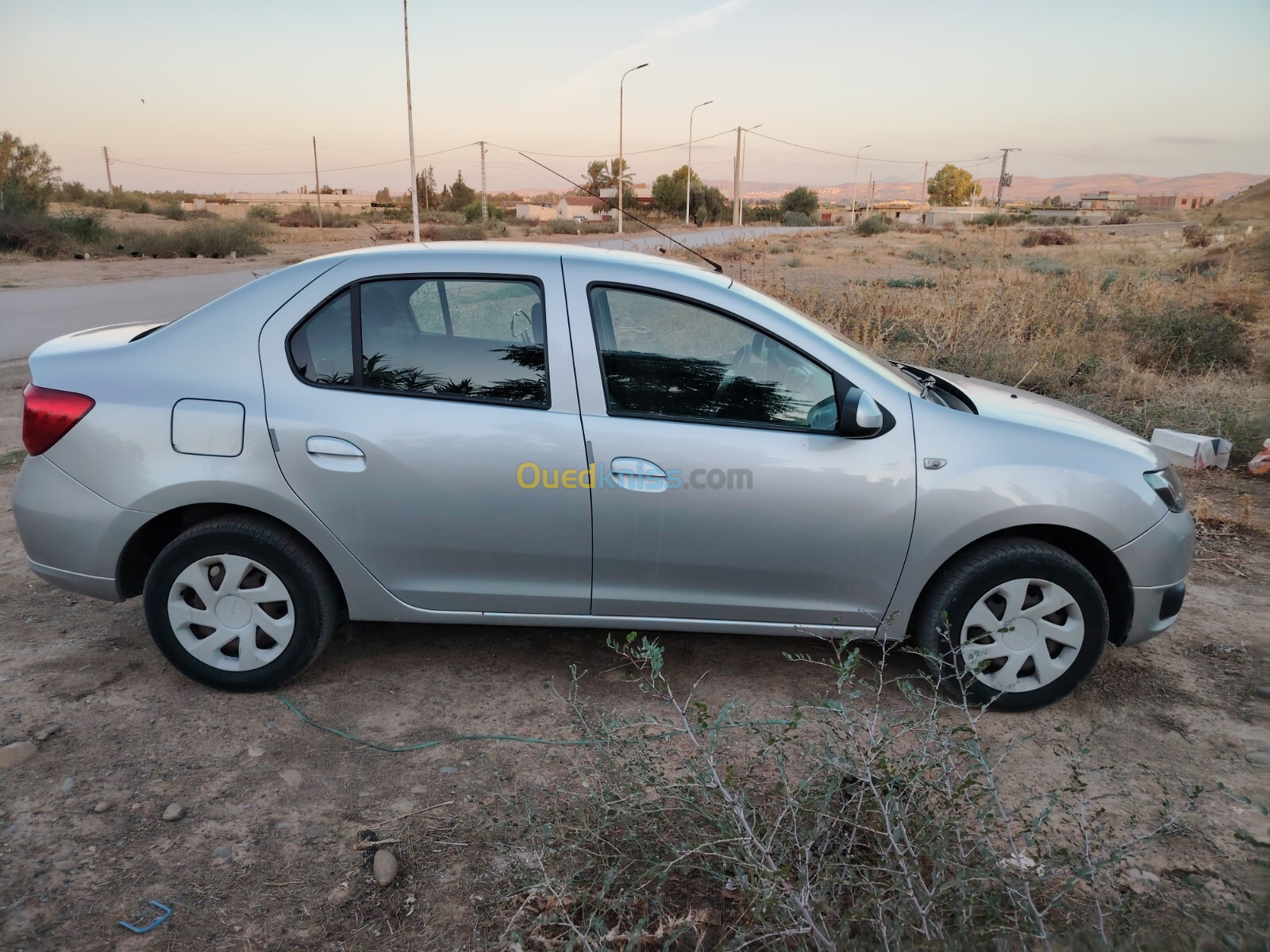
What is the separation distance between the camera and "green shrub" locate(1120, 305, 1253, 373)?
9.91m

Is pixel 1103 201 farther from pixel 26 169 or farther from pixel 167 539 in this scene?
pixel 167 539

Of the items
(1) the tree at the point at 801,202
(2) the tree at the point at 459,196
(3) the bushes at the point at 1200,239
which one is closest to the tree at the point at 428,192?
(2) the tree at the point at 459,196

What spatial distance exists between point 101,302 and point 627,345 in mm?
15764

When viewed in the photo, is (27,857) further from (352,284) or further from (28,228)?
(28,228)

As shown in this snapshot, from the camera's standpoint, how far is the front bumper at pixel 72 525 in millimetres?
3482

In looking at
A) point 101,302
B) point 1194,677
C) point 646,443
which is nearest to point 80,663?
point 646,443

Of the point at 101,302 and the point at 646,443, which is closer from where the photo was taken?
the point at 646,443

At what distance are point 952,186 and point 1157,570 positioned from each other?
119808 mm

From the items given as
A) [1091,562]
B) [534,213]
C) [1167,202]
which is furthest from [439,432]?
[1167,202]

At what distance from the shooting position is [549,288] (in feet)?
11.6

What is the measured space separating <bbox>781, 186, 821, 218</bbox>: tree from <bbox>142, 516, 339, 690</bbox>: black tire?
7912 cm

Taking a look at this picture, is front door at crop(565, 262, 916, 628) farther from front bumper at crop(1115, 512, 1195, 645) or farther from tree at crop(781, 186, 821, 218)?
tree at crop(781, 186, 821, 218)

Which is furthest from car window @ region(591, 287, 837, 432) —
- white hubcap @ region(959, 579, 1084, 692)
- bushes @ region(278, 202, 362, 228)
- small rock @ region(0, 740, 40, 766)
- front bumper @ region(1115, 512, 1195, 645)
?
bushes @ region(278, 202, 362, 228)

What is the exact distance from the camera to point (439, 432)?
11.2ft
